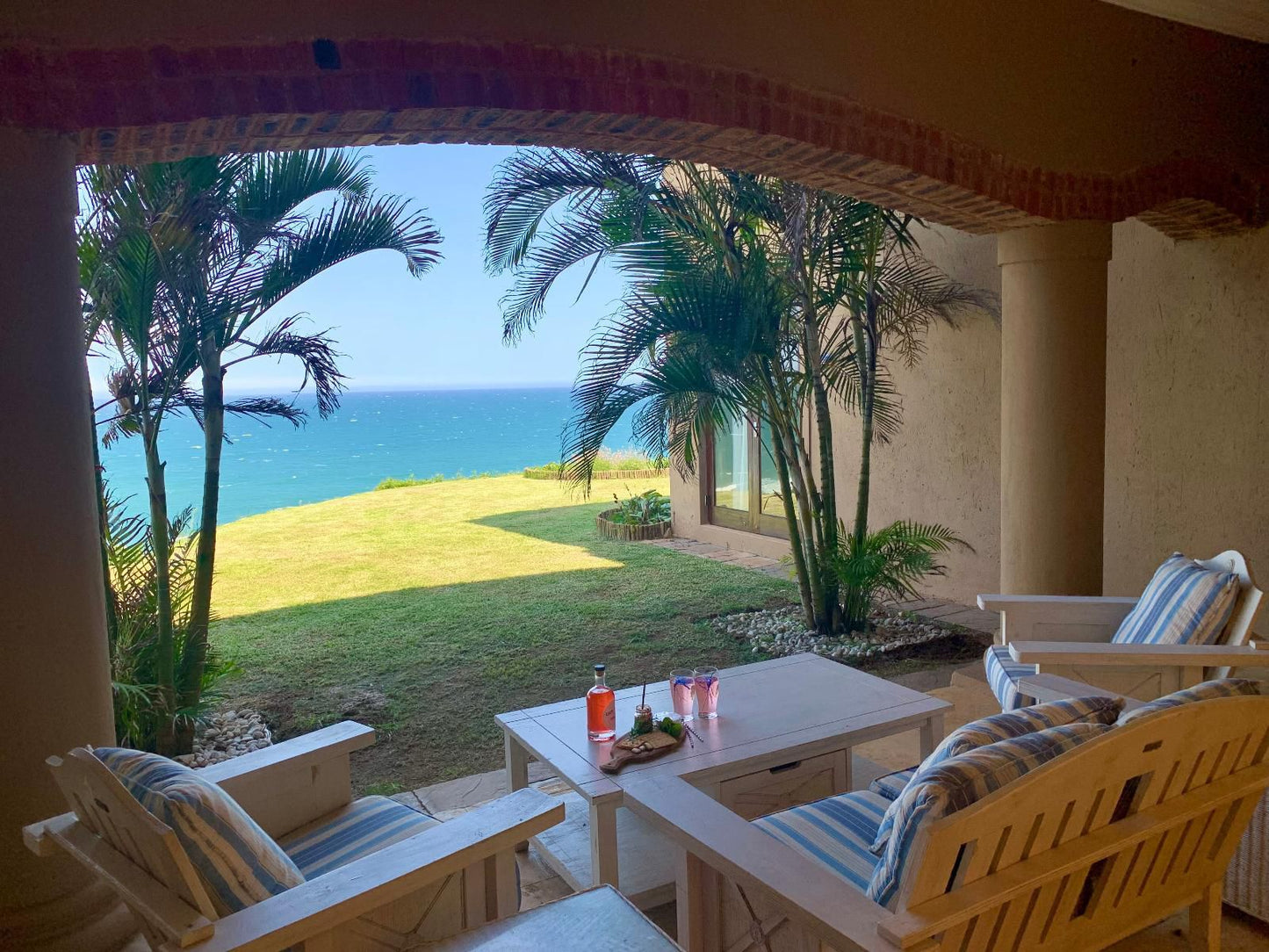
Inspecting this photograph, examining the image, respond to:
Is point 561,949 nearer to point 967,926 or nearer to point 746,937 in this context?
point 746,937

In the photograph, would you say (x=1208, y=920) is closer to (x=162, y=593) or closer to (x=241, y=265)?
(x=162, y=593)

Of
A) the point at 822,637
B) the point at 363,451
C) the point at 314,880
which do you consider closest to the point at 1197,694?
the point at 314,880

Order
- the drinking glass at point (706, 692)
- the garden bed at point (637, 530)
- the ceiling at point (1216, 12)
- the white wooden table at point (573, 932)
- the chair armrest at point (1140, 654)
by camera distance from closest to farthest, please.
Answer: the white wooden table at point (573, 932) → the chair armrest at point (1140, 654) → the drinking glass at point (706, 692) → the ceiling at point (1216, 12) → the garden bed at point (637, 530)

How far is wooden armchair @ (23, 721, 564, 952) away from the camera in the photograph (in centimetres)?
146

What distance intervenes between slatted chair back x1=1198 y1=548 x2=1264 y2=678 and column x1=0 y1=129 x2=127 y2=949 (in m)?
3.28

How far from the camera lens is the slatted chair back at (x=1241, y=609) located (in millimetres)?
2949

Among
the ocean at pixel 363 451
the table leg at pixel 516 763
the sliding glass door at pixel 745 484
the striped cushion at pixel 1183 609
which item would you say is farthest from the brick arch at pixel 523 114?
the ocean at pixel 363 451

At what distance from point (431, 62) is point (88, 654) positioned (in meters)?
1.81

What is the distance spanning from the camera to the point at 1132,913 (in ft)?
6.01

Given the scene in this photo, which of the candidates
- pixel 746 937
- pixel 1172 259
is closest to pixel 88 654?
pixel 746 937

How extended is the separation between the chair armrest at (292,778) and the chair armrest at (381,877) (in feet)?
2.03

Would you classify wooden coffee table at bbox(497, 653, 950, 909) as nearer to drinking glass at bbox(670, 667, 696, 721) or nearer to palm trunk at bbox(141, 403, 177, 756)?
drinking glass at bbox(670, 667, 696, 721)

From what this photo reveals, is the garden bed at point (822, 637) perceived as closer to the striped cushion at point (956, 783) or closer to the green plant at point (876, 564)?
the green plant at point (876, 564)

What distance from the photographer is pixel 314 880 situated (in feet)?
5.27
